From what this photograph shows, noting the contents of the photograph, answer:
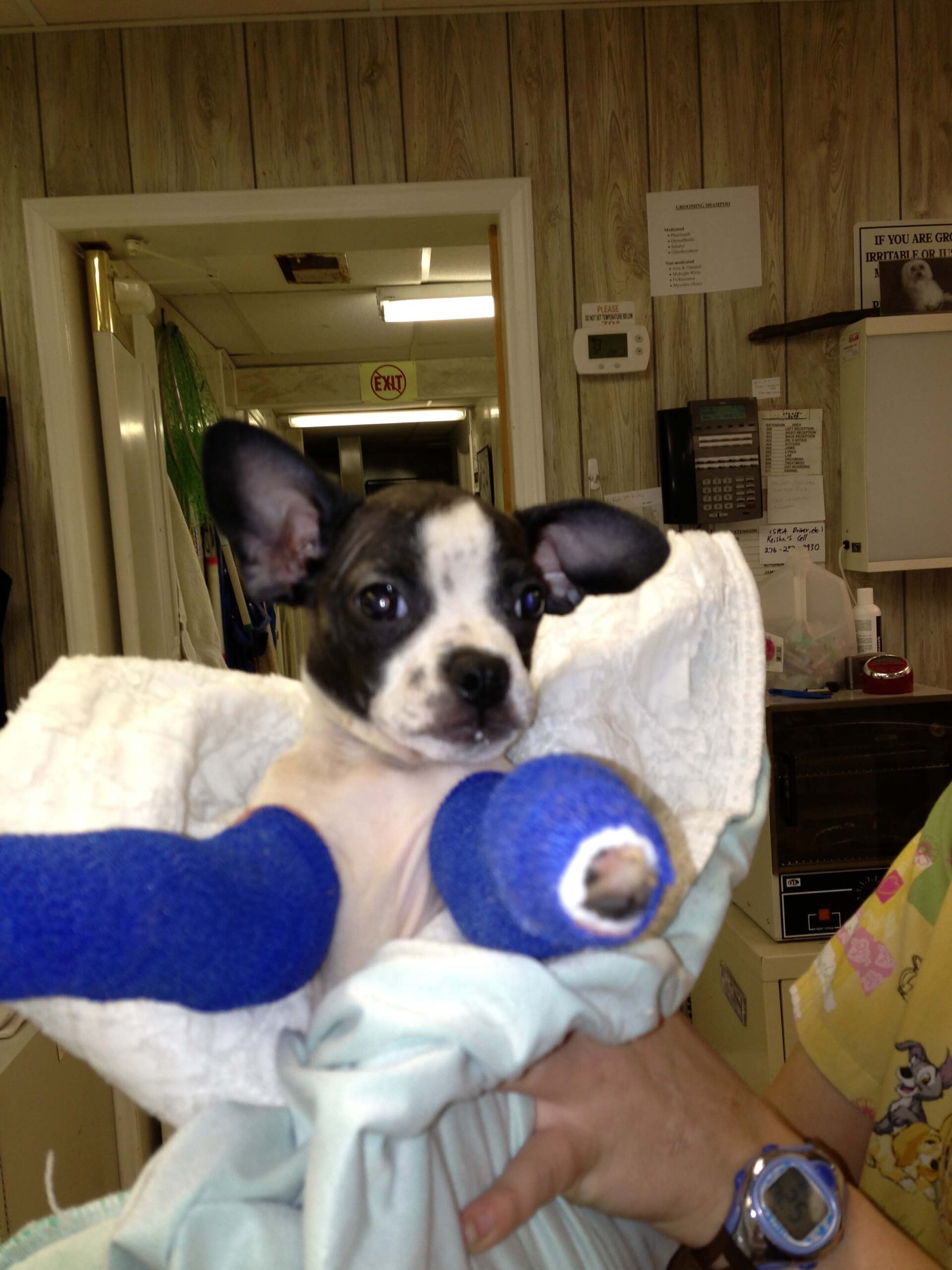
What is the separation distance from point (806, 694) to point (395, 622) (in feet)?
5.01

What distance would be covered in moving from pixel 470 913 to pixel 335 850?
0.52ft

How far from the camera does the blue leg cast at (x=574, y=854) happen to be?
1.32 feet

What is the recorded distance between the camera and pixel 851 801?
1.98 metres

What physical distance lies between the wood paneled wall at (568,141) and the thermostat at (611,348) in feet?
0.15

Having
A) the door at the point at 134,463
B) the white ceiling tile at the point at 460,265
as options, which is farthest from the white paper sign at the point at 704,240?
Result: the door at the point at 134,463

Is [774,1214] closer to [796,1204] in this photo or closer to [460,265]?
[796,1204]

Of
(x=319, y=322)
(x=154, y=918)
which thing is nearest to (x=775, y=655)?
(x=154, y=918)

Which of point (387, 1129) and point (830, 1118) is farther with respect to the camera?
point (830, 1118)

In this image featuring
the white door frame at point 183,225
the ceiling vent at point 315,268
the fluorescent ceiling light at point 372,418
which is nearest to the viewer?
the white door frame at point 183,225

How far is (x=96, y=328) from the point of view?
2516 millimetres

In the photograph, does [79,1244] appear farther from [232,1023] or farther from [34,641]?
[34,641]

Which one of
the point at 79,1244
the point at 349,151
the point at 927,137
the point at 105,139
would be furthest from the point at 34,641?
the point at 927,137

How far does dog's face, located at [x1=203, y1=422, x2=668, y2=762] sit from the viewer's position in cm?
70

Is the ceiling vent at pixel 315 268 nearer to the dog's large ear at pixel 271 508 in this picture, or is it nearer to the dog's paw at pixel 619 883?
the dog's large ear at pixel 271 508
